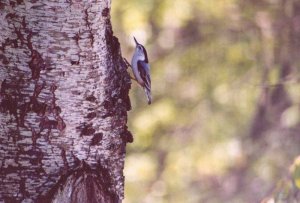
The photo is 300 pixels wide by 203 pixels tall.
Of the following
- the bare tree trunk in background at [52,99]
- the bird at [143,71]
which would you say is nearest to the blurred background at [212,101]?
the bird at [143,71]

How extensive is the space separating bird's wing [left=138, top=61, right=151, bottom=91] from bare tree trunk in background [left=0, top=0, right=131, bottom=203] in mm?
1068

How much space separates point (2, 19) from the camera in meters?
1.27

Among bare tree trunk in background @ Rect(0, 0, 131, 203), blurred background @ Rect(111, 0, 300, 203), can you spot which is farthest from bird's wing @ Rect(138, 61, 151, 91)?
blurred background @ Rect(111, 0, 300, 203)

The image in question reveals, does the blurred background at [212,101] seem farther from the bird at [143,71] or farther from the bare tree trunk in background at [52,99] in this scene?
the bare tree trunk in background at [52,99]

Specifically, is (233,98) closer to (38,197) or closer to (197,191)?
(197,191)

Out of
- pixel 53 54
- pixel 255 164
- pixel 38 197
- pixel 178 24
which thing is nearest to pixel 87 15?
pixel 53 54

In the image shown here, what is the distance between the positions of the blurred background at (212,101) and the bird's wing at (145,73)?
1865mm

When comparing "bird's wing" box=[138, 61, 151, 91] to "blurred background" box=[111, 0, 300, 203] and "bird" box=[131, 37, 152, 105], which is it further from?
"blurred background" box=[111, 0, 300, 203]

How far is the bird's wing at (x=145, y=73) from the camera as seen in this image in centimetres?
242

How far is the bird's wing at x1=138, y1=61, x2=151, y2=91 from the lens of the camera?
2420 mm

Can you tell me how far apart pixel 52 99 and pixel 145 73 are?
3.77 feet

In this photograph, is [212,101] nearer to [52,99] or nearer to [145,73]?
[145,73]

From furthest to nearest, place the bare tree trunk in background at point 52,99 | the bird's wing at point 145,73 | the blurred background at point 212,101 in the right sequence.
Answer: the blurred background at point 212,101
the bird's wing at point 145,73
the bare tree trunk in background at point 52,99

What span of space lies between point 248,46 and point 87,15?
11.7 feet
